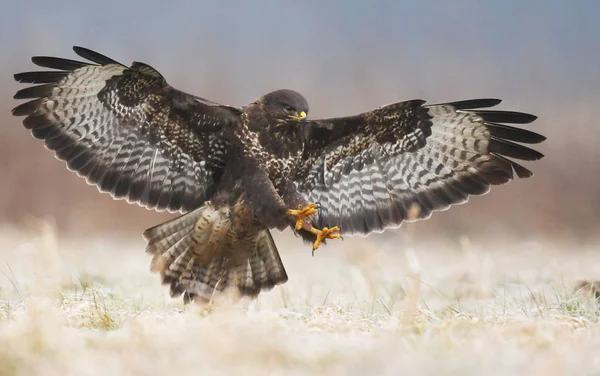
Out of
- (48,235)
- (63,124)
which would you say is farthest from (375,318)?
(63,124)

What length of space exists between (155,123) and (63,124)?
26.2 inches

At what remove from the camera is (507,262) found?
9461 mm

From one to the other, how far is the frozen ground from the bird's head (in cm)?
126

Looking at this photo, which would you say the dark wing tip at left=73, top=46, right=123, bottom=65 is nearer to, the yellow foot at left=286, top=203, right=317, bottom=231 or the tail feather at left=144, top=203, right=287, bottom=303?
the tail feather at left=144, top=203, right=287, bottom=303

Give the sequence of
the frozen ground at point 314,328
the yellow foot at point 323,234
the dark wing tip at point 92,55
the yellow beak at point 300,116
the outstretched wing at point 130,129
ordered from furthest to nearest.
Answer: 1. the yellow beak at point 300,116
2. the outstretched wing at point 130,129
3. the yellow foot at point 323,234
4. the dark wing tip at point 92,55
5. the frozen ground at point 314,328

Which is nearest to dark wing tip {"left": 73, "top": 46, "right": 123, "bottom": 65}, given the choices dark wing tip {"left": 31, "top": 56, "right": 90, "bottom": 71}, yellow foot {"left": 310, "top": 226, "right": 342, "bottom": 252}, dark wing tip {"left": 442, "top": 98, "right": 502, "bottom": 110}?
dark wing tip {"left": 31, "top": 56, "right": 90, "bottom": 71}

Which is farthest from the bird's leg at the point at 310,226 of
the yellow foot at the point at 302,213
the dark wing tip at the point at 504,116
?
the dark wing tip at the point at 504,116

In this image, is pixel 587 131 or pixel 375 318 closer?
pixel 375 318

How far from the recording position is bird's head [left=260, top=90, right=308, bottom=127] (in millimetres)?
6074

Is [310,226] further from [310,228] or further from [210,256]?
[210,256]

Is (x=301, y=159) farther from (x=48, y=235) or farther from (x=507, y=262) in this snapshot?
(x=507, y=262)

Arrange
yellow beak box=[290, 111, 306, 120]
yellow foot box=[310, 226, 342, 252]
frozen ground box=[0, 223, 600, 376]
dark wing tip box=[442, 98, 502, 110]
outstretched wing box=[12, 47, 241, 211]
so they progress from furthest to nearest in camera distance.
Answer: yellow beak box=[290, 111, 306, 120] → outstretched wing box=[12, 47, 241, 211] → dark wing tip box=[442, 98, 502, 110] → yellow foot box=[310, 226, 342, 252] → frozen ground box=[0, 223, 600, 376]

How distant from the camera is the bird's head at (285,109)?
6074mm

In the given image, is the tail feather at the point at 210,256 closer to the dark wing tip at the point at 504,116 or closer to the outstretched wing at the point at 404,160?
the outstretched wing at the point at 404,160
